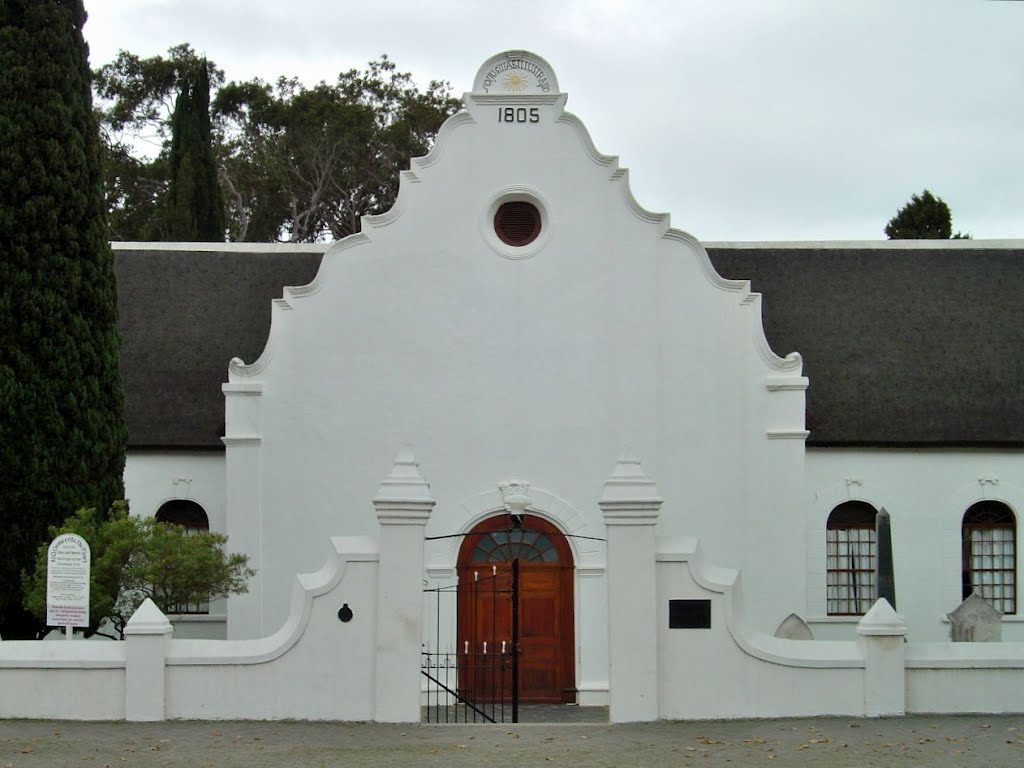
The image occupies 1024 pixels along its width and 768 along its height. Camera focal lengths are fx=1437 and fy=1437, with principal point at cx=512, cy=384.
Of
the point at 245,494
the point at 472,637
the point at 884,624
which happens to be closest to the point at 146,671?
the point at 245,494

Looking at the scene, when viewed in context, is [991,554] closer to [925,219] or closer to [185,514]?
[185,514]

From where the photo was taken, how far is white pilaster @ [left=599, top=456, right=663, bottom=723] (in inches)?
647

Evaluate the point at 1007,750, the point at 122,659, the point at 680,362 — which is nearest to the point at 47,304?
the point at 122,659

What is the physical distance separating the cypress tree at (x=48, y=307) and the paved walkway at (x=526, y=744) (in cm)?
506

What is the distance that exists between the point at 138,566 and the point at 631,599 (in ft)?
22.6

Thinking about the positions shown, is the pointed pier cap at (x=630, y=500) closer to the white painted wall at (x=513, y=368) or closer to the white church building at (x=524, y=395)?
the white church building at (x=524, y=395)

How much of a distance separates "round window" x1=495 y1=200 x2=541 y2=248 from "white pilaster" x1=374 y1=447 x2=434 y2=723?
293 inches

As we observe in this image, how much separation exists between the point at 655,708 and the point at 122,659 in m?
6.10

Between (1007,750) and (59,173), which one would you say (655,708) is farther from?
(59,173)

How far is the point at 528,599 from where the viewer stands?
2212 centimetres

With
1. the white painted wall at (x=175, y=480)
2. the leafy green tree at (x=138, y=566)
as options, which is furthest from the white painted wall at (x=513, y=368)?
the leafy green tree at (x=138, y=566)

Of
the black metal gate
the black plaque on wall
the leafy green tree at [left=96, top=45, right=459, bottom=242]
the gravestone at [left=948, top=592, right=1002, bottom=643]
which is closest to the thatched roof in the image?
the gravestone at [left=948, top=592, right=1002, bottom=643]

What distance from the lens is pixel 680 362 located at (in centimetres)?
2278

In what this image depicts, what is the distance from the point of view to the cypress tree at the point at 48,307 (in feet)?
67.1
